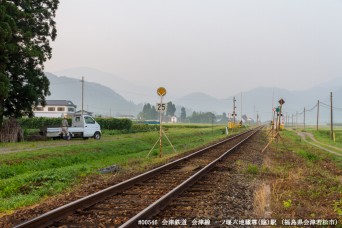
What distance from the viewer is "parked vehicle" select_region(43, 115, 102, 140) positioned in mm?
29188

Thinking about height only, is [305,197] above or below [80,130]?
below

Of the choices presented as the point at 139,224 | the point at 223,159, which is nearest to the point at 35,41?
the point at 223,159

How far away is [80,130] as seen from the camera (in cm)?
3041

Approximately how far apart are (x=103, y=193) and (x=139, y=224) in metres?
2.45

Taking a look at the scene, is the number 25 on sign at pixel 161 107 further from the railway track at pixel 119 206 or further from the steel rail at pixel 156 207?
the steel rail at pixel 156 207

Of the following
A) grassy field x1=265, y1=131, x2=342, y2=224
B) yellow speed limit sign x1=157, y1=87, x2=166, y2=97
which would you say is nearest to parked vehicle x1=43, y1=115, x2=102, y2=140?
yellow speed limit sign x1=157, y1=87, x2=166, y2=97

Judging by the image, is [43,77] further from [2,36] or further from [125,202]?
[125,202]

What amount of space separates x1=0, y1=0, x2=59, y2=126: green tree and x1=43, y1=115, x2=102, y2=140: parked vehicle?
100 inches

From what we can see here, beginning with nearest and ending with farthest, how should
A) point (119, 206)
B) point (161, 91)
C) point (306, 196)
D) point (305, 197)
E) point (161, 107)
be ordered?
point (119, 206) → point (305, 197) → point (306, 196) → point (161, 107) → point (161, 91)

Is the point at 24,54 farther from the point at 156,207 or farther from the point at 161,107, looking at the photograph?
the point at 156,207

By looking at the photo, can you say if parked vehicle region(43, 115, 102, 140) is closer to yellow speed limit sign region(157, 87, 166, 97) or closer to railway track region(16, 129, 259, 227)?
yellow speed limit sign region(157, 87, 166, 97)


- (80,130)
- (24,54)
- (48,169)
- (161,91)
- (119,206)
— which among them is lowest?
(48,169)

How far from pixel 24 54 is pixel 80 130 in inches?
290

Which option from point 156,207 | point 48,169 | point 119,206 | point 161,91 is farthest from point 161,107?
point 156,207
